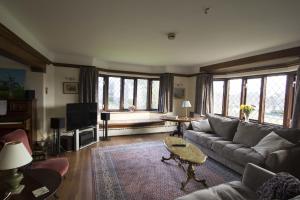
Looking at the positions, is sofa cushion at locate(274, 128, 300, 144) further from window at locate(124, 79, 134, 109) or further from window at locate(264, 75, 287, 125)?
window at locate(124, 79, 134, 109)

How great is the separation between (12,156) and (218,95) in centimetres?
554

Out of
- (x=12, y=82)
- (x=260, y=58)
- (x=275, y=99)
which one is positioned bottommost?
(x=275, y=99)

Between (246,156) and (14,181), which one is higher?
(14,181)

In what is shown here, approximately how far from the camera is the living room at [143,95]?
6.91 ft

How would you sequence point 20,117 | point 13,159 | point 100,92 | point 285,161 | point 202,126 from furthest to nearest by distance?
point 100,92, point 202,126, point 20,117, point 285,161, point 13,159

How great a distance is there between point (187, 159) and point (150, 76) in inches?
159

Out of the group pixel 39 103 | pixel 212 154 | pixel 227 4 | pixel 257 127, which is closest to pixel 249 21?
pixel 227 4

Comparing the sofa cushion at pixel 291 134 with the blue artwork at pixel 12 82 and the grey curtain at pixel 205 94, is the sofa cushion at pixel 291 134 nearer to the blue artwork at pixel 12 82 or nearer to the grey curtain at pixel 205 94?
the grey curtain at pixel 205 94

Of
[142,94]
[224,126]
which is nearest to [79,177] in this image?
[224,126]

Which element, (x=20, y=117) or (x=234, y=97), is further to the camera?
(x=234, y=97)

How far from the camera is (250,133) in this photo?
334 centimetres

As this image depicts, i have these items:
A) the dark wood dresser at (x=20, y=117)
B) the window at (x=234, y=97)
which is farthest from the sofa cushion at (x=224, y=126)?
the dark wood dresser at (x=20, y=117)

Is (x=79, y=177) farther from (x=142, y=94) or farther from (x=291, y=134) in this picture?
(x=142, y=94)

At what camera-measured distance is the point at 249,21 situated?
2.31 m
